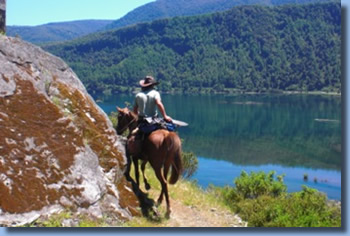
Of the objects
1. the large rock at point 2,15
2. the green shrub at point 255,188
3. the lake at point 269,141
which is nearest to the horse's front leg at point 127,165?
the large rock at point 2,15

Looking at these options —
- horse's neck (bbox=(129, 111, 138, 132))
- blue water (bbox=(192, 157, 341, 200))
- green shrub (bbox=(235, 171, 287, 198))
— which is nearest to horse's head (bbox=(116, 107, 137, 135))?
horse's neck (bbox=(129, 111, 138, 132))

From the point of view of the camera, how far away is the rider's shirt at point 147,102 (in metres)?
8.34

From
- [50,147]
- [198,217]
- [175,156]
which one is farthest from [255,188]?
[50,147]

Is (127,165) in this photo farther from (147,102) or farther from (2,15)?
(2,15)

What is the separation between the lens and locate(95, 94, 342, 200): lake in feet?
163

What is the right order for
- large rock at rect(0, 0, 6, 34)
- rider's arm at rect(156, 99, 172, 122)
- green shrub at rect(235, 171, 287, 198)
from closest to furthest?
rider's arm at rect(156, 99, 172, 122)
large rock at rect(0, 0, 6, 34)
green shrub at rect(235, 171, 287, 198)

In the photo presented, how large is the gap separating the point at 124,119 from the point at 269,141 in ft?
226

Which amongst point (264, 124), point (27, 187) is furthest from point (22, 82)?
point (264, 124)

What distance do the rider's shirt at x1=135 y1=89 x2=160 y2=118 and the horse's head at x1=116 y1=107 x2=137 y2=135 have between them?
451mm

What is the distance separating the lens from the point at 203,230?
245 inches

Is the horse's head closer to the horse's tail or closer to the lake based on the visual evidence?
the horse's tail

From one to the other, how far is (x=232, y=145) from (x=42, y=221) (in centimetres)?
6551

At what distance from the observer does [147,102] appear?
8391 mm

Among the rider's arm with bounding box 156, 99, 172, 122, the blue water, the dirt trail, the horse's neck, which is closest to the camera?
the rider's arm with bounding box 156, 99, 172, 122
